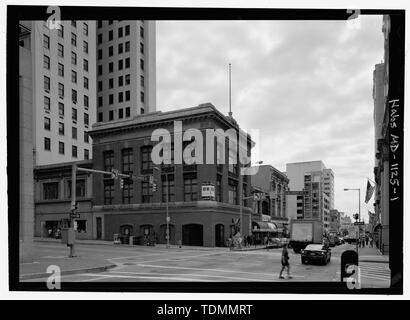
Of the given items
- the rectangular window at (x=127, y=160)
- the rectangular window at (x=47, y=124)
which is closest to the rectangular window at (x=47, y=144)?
the rectangular window at (x=47, y=124)

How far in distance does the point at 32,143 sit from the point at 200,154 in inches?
188

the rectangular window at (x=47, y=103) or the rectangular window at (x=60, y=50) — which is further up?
the rectangular window at (x=60, y=50)

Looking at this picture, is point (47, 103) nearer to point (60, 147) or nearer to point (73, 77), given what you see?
point (73, 77)

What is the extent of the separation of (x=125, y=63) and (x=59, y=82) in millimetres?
3847

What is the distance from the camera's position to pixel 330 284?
9.15m

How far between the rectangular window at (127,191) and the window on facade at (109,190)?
57.5 inches

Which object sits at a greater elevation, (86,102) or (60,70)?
(60,70)

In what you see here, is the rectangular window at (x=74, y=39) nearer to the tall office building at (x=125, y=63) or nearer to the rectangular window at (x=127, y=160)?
the tall office building at (x=125, y=63)

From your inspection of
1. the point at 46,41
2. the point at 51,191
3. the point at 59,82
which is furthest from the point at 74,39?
the point at 51,191

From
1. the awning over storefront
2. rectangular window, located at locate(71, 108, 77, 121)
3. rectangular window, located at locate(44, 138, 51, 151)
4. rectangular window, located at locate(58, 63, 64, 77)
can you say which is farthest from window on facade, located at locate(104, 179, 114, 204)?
the awning over storefront

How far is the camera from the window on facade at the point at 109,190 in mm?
28692

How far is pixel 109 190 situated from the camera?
98.8ft
